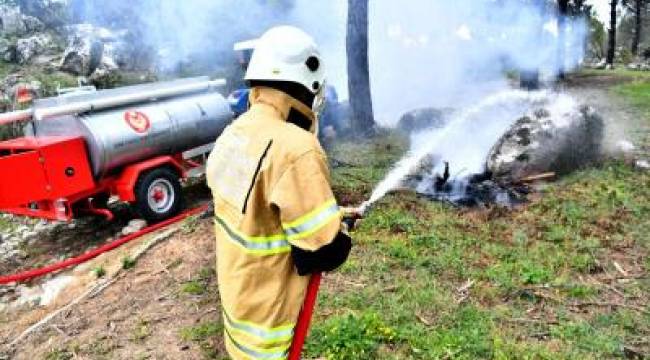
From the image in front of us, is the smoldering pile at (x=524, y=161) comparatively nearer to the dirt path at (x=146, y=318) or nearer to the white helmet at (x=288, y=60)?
the dirt path at (x=146, y=318)

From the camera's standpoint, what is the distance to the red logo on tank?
796 cm

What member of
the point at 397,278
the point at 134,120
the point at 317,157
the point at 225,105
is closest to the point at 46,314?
the point at 134,120

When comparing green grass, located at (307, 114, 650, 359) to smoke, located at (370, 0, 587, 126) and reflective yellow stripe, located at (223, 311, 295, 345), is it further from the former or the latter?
smoke, located at (370, 0, 587, 126)

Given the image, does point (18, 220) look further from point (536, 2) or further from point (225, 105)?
point (536, 2)

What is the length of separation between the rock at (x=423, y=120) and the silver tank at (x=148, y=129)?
453 cm

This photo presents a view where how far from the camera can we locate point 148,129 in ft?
26.8

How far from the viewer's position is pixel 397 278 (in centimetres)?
556

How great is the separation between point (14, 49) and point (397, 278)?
14.7m

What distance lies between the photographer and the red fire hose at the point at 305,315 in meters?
2.80

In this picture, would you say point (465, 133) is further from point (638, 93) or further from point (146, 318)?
point (638, 93)

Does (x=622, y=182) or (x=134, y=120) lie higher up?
(x=134, y=120)

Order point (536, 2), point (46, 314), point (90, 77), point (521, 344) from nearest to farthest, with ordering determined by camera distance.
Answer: point (521, 344) < point (46, 314) < point (90, 77) < point (536, 2)

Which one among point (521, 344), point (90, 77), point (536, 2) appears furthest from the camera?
point (536, 2)

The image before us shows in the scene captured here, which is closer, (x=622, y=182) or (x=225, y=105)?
(x=622, y=182)
